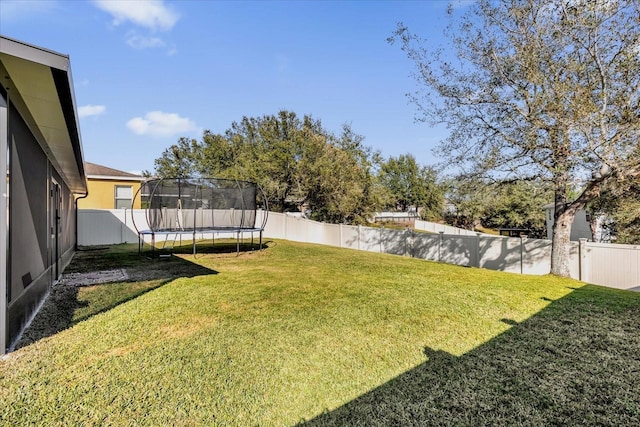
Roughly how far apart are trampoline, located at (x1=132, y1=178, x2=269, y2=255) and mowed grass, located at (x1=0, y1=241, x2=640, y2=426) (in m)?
4.98

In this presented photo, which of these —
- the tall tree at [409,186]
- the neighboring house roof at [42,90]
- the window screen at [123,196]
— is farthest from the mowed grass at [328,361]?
the tall tree at [409,186]

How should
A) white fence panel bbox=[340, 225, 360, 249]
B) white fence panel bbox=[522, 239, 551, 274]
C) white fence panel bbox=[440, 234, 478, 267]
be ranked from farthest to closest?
white fence panel bbox=[340, 225, 360, 249], white fence panel bbox=[440, 234, 478, 267], white fence panel bbox=[522, 239, 551, 274]

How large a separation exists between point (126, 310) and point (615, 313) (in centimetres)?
631

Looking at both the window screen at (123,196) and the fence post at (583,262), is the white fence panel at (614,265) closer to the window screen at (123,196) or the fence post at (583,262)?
the fence post at (583,262)

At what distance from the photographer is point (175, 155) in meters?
28.7

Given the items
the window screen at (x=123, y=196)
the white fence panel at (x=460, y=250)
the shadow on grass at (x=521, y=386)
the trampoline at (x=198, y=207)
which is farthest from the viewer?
the window screen at (x=123, y=196)

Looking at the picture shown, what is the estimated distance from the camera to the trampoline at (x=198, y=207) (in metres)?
9.53

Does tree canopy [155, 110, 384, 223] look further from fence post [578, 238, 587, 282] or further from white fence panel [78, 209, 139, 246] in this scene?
fence post [578, 238, 587, 282]

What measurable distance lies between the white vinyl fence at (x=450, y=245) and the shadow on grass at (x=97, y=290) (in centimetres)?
468

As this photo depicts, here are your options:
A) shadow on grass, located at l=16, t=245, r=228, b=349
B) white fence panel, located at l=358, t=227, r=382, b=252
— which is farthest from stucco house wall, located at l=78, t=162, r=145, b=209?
white fence panel, located at l=358, t=227, r=382, b=252

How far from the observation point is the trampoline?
9531 millimetres

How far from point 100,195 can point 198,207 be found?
7.41 metres

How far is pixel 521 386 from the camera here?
8.02 feet

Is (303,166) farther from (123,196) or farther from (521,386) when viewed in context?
(521,386)
